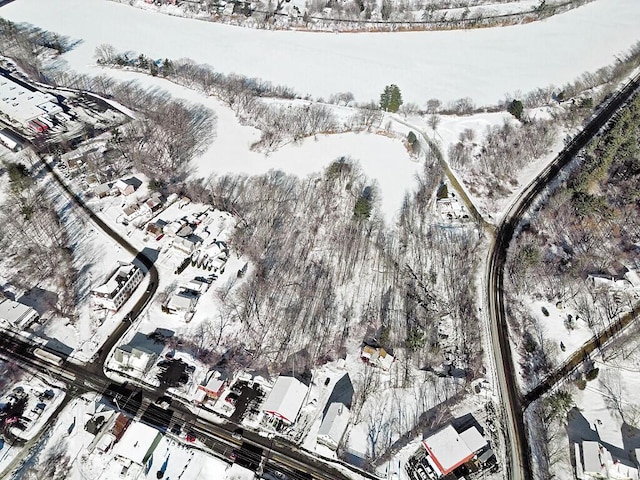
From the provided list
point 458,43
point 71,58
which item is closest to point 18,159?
point 71,58

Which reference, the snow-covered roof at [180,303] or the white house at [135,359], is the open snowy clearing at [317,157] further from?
the white house at [135,359]

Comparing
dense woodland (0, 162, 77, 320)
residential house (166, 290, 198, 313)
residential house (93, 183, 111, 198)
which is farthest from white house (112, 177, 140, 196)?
residential house (166, 290, 198, 313)

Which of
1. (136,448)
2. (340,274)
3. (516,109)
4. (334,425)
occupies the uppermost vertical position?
(516,109)

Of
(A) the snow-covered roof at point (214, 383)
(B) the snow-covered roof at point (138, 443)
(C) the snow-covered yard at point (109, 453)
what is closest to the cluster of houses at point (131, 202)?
(A) the snow-covered roof at point (214, 383)

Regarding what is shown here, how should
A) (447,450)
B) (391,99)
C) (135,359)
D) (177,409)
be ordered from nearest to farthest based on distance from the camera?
(447,450) → (177,409) → (135,359) → (391,99)

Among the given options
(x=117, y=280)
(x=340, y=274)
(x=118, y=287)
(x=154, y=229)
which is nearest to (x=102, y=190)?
(x=154, y=229)

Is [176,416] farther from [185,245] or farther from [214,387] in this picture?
[185,245]
